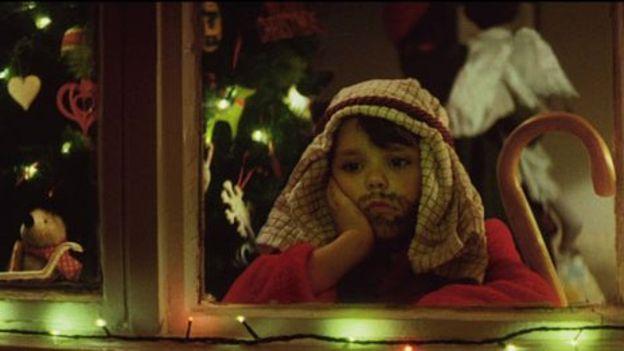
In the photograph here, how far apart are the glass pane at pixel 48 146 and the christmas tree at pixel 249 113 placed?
0.37 meters

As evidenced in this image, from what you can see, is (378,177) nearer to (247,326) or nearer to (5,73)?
(247,326)

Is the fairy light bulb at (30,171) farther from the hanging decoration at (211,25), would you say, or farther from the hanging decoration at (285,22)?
the hanging decoration at (285,22)

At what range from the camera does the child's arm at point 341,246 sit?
2750mm

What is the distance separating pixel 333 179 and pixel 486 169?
0.44 m

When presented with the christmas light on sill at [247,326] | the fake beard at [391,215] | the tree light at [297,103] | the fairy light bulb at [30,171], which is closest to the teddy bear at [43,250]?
the fairy light bulb at [30,171]

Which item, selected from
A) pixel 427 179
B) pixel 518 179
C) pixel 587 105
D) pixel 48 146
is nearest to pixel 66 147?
pixel 48 146

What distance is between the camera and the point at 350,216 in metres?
2.75

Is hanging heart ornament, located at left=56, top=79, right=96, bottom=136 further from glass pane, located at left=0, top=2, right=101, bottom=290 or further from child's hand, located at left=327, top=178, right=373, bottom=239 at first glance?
→ child's hand, located at left=327, top=178, right=373, bottom=239

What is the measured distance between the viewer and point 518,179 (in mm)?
2625

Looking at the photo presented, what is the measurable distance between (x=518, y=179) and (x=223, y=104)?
2.91 ft

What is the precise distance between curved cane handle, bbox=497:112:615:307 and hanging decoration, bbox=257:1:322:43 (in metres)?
0.65

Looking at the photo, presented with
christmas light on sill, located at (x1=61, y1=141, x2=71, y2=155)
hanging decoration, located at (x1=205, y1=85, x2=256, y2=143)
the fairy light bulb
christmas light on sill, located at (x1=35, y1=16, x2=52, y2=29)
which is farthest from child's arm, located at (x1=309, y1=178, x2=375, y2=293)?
christmas light on sill, located at (x1=35, y1=16, x2=52, y2=29)

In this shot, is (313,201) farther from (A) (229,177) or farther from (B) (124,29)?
(B) (124,29)

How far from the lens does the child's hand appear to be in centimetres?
274
